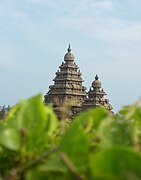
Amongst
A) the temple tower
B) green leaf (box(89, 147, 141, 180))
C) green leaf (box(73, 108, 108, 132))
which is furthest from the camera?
the temple tower

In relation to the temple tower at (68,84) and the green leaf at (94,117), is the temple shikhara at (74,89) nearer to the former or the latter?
the temple tower at (68,84)

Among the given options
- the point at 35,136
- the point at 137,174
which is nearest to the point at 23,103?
the point at 35,136

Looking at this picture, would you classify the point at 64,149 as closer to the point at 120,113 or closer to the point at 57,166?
the point at 57,166

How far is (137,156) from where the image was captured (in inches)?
9.0

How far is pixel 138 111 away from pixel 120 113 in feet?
0.33

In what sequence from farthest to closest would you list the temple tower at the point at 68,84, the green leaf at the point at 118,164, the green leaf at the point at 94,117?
the temple tower at the point at 68,84
the green leaf at the point at 94,117
the green leaf at the point at 118,164

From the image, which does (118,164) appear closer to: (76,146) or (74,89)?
(76,146)

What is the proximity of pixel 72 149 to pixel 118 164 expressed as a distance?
0.05m

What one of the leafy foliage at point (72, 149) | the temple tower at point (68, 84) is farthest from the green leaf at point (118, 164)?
the temple tower at point (68, 84)

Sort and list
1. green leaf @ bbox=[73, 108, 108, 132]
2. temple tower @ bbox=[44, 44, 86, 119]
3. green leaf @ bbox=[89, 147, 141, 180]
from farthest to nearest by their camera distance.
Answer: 1. temple tower @ bbox=[44, 44, 86, 119]
2. green leaf @ bbox=[73, 108, 108, 132]
3. green leaf @ bbox=[89, 147, 141, 180]

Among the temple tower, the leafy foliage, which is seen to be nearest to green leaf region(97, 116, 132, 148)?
the leafy foliage

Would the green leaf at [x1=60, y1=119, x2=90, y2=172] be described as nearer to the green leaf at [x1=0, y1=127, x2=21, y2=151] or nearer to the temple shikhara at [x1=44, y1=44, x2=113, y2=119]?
the green leaf at [x1=0, y1=127, x2=21, y2=151]

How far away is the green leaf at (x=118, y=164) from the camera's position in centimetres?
23

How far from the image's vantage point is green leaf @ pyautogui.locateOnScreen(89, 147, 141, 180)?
229 millimetres
